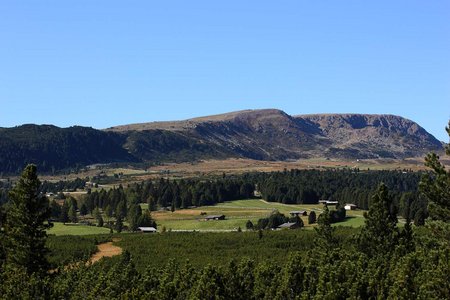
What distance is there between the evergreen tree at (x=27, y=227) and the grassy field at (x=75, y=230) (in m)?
113

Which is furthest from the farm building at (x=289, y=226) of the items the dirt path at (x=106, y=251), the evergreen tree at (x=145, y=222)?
the dirt path at (x=106, y=251)

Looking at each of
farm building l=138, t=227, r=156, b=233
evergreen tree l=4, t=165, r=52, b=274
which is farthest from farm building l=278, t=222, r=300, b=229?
evergreen tree l=4, t=165, r=52, b=274

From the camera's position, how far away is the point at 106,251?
410ft

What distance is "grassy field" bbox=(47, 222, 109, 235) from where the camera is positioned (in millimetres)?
165625

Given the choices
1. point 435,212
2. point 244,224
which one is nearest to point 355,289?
point 435,212

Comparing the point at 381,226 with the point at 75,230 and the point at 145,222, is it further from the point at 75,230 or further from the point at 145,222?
the point at 75,230

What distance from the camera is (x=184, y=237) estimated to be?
142125 mm

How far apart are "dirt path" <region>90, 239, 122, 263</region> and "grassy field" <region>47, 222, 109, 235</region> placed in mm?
32624

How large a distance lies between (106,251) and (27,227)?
74.2 meters

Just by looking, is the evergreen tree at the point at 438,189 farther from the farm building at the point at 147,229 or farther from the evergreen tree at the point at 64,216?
the evergreen tree at the point at 64,216

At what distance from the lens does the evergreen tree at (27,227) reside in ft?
172

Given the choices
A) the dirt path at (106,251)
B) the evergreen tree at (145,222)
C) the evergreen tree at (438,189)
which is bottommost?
the dirt path at (106,251)

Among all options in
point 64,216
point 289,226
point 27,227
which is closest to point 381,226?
point 27,227

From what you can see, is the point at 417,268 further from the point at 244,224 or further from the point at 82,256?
the point at 244,224
